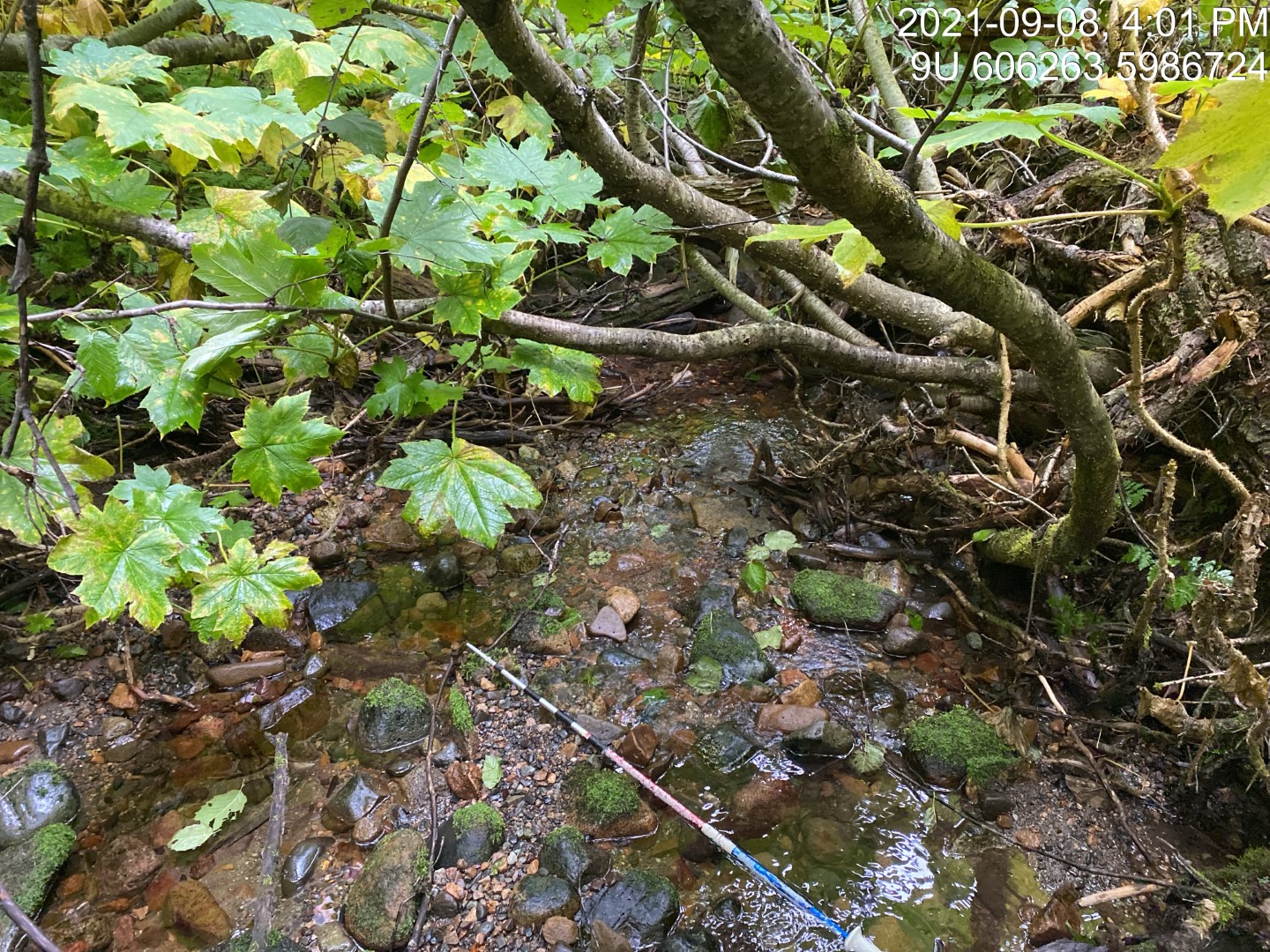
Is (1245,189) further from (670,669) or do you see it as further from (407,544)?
(407,544)

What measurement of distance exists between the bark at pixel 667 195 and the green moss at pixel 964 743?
144 cm

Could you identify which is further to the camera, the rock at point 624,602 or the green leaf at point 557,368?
the rock at point 624,602

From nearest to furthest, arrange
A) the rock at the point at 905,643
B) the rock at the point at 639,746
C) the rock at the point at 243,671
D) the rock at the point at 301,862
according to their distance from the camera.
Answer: the rock at the point at 301,862
the rock at the point at 639,746
the rock at the point at 243,671
the rock at the point at 905,643

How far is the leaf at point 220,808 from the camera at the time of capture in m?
2.24

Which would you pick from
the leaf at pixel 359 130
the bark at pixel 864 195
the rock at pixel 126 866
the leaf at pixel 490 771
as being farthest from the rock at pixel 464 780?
the bark at pixel 864 195

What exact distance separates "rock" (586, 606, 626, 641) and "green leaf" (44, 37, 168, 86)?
248cm

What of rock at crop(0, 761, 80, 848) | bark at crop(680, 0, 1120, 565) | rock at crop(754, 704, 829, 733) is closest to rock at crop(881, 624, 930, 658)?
rock at crop(754, 704, 829, 733)

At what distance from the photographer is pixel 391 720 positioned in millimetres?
2500

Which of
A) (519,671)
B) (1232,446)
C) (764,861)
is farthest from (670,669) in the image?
(1232,446)

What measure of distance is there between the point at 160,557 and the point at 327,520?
1.95 m

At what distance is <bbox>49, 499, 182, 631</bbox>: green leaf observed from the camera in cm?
147

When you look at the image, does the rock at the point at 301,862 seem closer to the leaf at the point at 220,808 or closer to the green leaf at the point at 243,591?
the leaf at the point at 220,808

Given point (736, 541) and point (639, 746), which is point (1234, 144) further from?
point (736, 541)

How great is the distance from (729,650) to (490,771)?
112 centimetres
